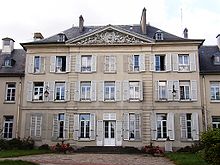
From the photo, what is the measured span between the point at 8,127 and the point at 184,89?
14375 mm

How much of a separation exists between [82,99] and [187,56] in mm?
9022

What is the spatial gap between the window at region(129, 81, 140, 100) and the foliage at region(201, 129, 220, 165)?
14232 millimetres

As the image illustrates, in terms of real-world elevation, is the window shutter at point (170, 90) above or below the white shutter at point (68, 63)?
below

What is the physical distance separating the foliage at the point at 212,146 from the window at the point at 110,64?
15.4 metres

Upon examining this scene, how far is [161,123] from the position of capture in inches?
975

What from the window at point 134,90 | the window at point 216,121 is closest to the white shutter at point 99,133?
the window at point 134,90

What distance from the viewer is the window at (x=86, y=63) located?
2616 cm

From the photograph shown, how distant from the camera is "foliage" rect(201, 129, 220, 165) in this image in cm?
1034

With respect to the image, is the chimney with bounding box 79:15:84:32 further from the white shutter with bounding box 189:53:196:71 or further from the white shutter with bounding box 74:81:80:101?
the white shutter with bounding box 189:53:196:71

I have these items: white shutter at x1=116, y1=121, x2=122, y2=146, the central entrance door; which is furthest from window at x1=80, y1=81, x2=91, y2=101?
white shutter at x1=116, y1=121, x2=122, y2=146

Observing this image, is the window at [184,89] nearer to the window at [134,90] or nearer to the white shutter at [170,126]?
the white shutter at [170,126]

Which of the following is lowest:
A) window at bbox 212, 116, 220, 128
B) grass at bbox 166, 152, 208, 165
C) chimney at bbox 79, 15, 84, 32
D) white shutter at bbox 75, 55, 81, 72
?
grass at bbox 166, 152, 208, 165

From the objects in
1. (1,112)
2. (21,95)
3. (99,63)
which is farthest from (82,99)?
(1,112)

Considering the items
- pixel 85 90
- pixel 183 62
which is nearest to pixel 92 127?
pixel 85 90
